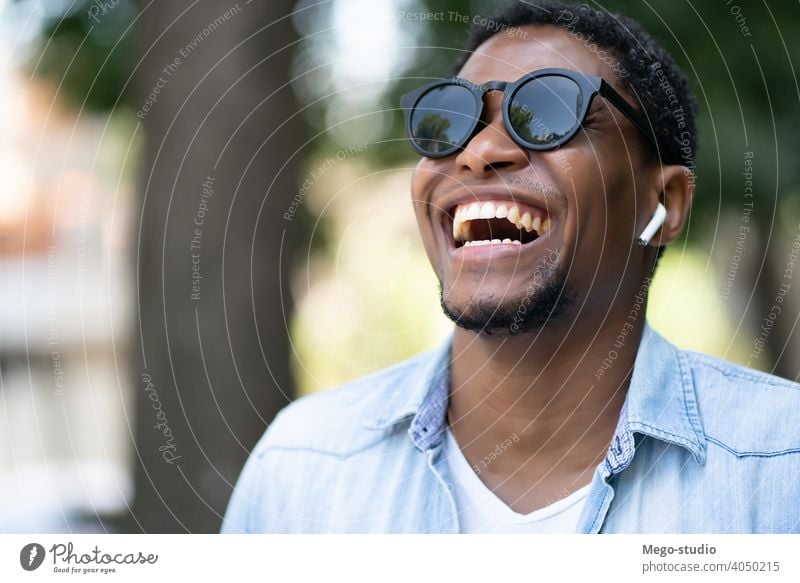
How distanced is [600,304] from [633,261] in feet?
0.35

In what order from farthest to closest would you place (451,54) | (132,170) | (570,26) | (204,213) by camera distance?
(132,170) → (204,213) → (451,54) → (570,26)

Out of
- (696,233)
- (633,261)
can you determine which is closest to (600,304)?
(633,261)

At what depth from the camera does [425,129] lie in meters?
1.63

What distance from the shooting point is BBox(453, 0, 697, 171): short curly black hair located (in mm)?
1599

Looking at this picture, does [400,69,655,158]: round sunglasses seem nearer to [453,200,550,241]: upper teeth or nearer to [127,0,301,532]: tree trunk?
[453,200,550,241]: upper teeth

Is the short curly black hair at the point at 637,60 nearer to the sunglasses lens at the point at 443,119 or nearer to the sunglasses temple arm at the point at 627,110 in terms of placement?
the sunglasses temple arm at the point at 627,110

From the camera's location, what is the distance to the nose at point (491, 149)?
1516 millimetres

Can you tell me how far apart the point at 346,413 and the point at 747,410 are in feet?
2.56

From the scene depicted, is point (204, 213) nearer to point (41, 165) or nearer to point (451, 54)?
point (41, 165)

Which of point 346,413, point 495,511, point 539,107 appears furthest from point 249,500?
point 539,107

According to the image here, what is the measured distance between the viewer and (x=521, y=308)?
155cm

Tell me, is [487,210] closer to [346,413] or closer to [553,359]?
[553,359]

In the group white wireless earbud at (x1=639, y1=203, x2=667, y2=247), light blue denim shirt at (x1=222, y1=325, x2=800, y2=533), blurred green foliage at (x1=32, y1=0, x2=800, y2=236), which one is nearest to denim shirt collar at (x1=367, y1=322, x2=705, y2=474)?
light blue denim shirt at (x1=222, y1=325, x2=800, y2=533)

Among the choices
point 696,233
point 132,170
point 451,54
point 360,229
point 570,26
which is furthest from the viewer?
point 360,229
